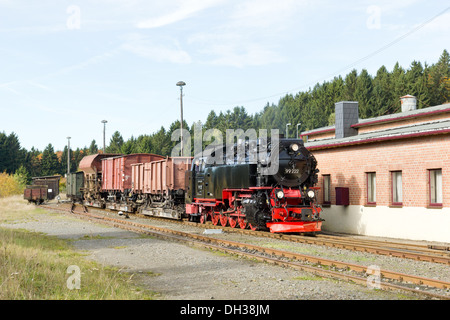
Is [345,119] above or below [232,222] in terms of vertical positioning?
above

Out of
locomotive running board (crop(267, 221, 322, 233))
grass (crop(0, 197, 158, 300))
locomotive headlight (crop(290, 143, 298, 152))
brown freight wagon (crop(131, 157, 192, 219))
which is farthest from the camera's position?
brown freight wagon (crop(131, 157, 192, 219))

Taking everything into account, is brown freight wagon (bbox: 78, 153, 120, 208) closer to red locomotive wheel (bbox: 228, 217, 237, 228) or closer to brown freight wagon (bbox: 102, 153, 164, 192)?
brown freight wagon (bbox: 102, 153, 164, 192)

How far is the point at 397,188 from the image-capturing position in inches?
706

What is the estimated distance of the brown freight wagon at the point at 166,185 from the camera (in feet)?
80.3

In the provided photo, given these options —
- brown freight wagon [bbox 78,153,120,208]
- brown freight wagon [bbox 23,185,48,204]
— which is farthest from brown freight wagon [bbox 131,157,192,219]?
brown freight wagon [bbox 23,185,48,204]

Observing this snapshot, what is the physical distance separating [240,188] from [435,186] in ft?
22.8

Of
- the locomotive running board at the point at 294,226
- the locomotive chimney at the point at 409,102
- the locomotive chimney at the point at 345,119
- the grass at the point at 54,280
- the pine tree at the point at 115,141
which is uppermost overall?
the pine tree at the point at 115,141

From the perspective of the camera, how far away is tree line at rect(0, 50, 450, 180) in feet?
237

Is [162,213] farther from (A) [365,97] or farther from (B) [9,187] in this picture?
(A) [365,97]

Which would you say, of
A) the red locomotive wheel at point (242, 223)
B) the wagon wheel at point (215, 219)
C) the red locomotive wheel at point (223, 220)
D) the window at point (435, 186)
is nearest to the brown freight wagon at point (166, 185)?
the wagon wheel at point (215, 219)

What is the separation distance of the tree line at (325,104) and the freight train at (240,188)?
47415 mm

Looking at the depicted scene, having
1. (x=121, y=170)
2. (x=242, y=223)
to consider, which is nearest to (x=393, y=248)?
(x=242, y=223)

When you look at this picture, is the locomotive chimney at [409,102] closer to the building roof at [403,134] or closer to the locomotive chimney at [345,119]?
the locomotive chimney at [345,119]
